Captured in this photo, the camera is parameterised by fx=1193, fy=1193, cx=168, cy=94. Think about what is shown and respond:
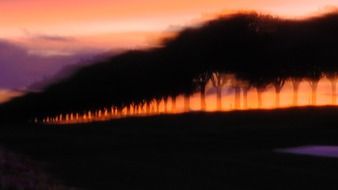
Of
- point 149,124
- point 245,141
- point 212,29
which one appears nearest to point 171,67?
point 212,29

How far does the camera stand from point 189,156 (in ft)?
123

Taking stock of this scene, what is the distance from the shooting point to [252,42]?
10112 cm

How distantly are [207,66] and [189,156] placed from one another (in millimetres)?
73233

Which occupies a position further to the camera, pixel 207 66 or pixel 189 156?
pixel 207 66

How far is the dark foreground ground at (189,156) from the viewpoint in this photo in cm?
2705

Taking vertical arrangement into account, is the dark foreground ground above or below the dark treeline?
below

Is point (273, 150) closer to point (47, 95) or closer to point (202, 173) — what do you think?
point (202, 173)

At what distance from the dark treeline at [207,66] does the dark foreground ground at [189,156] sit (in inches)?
1037

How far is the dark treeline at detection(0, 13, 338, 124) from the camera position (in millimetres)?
99125

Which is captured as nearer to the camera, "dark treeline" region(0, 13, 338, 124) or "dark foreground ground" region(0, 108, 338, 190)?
"dark foreground ground" region(0, 108, 338, 190)

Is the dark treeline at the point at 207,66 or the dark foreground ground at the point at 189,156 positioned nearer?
the dark foreground ground at the point at 189,156

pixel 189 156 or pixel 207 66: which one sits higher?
pixel 207 66

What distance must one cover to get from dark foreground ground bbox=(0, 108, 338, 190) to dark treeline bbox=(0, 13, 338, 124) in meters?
26.3

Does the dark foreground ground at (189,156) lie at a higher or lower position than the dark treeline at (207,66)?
lower
